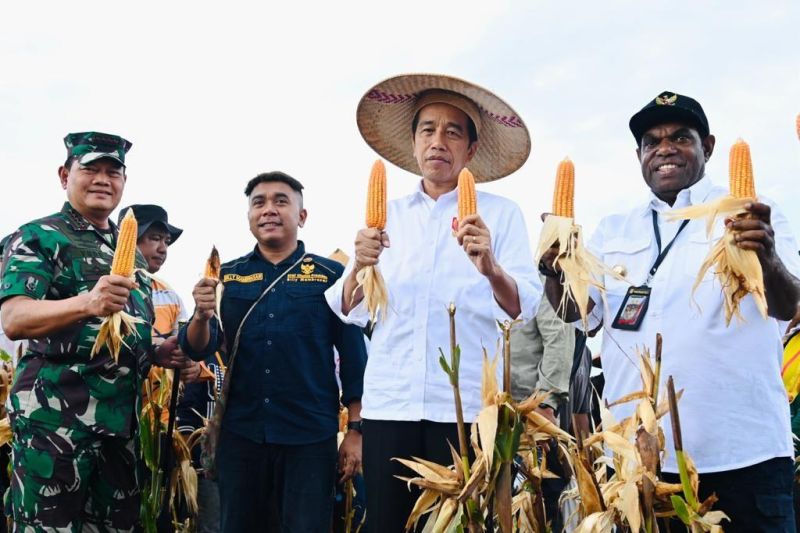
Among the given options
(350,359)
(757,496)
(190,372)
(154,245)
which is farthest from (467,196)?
(154,245)

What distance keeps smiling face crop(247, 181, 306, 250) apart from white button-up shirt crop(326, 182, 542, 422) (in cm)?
124

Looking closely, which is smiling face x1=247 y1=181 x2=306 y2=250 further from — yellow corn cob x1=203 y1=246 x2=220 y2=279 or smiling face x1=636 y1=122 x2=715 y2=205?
smiling face x1=636 y1=122 x2=715 y2=205

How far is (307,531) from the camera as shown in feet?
12.6

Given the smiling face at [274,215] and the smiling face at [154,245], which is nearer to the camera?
the smiling face at [274,215]

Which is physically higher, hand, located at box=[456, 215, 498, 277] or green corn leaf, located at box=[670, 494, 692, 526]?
hand, located at box=[456, 215, 498, 277]

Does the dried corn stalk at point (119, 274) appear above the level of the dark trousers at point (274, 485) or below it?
above

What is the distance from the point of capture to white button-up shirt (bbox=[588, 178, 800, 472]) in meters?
2.73

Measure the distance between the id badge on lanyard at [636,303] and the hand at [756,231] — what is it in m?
0.48

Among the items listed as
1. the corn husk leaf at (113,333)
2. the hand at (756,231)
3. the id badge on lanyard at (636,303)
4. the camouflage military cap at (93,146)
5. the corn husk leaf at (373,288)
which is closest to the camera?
the hand at (756,231)

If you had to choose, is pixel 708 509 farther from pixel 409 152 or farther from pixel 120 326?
pixel 120 326

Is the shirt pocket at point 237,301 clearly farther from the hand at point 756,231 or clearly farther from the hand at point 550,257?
the hand at point 756,231

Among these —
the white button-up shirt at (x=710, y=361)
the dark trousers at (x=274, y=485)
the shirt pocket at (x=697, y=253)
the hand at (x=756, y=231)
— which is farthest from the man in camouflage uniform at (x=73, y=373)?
the hand at (x=756, y=231)

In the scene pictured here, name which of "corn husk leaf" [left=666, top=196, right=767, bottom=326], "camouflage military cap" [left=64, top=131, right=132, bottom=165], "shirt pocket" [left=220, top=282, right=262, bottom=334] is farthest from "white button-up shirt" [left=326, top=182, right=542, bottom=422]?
"camouflage military cap" [left=64, top=131, right=132, bottom=165]

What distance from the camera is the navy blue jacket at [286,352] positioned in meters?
4.04
